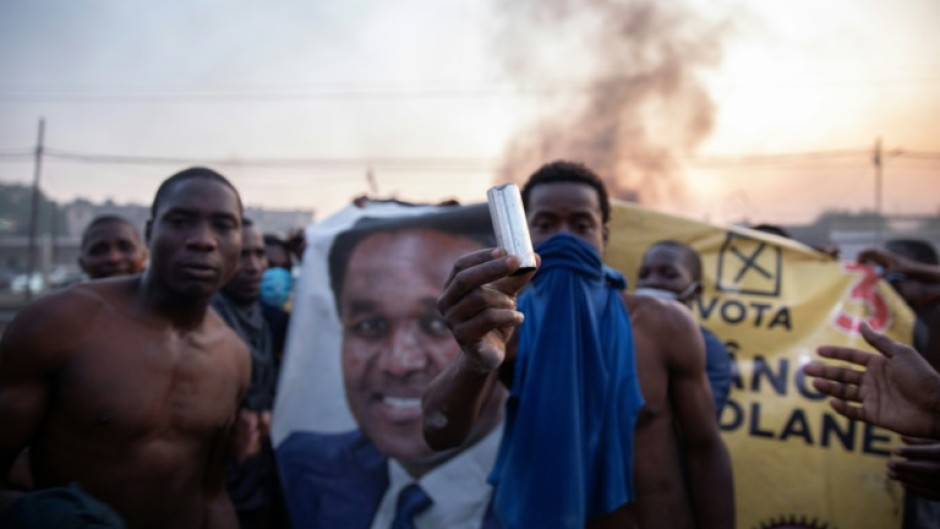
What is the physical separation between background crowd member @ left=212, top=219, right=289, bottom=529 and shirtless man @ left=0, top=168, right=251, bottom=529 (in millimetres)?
372

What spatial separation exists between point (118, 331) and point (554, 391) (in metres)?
1.75

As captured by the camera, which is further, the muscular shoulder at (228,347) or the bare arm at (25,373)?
the muscular shoulder at (228,347)

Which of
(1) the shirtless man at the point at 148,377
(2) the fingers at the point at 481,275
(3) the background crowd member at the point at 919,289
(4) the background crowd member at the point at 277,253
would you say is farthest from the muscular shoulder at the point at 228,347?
(3) the background crowd member at the point at 919,289

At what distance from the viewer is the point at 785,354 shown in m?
3.71

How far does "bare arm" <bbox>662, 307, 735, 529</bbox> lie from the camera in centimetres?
229

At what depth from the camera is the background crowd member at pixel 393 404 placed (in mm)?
3314

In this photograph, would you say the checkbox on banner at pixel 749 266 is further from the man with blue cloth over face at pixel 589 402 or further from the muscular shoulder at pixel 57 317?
the muscular shoulder at pixel 57 317

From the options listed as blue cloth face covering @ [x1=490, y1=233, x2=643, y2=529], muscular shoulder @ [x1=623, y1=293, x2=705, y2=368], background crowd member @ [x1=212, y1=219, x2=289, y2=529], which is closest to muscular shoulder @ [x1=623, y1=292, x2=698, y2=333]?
muscular shoulder @ [x1=623, y1=293, x2=705, y2=368]

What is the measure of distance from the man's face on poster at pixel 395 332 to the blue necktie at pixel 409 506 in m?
0.19

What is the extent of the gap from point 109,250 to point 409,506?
259 centimetres

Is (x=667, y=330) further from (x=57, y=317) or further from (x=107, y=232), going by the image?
(x=107, y=232)

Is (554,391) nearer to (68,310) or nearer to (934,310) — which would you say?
(68,310)

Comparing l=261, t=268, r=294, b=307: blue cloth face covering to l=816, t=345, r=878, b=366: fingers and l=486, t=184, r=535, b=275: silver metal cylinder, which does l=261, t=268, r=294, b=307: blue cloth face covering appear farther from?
l=816, t=345, r=878, b=366: fingers

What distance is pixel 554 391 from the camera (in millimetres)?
2123
